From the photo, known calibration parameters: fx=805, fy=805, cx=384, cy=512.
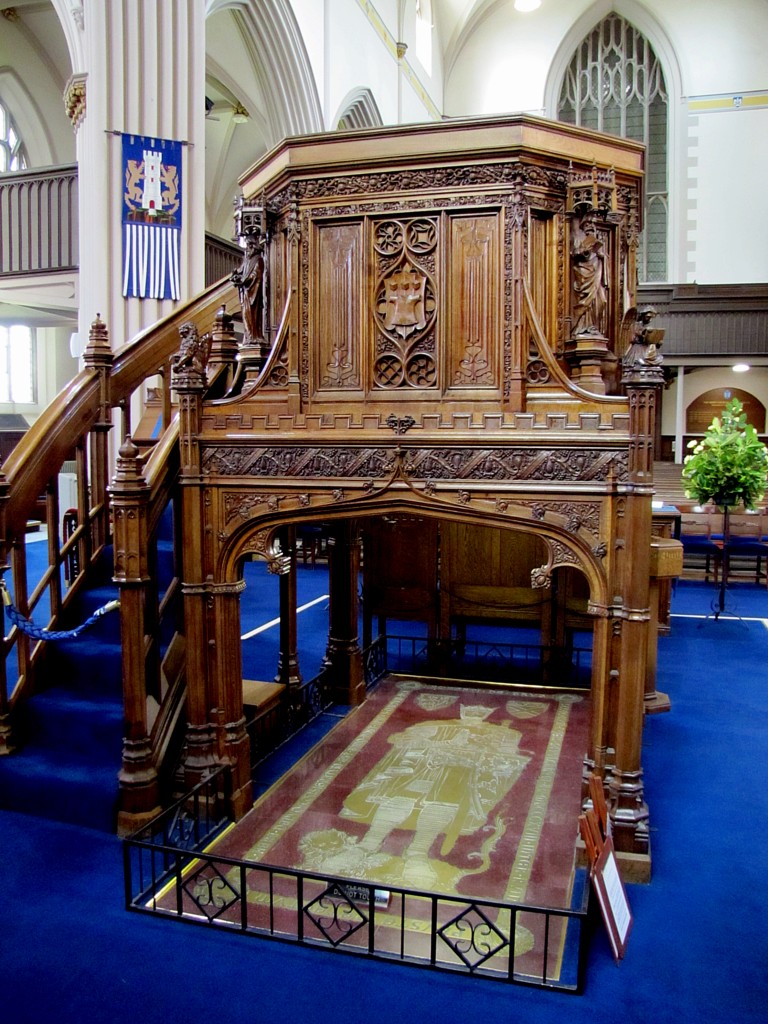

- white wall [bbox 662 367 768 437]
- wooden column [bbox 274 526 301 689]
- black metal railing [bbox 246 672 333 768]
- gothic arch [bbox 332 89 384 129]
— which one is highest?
gothic arch [bbox 332 89 384 129]

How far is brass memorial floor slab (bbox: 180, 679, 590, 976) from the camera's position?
3480 millimetres

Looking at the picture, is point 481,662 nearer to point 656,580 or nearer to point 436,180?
point 656,580

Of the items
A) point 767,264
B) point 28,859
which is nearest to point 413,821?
point 28,859

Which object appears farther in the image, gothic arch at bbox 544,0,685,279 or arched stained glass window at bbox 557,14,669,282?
arched stained glass window at bbox 557,14,669,282

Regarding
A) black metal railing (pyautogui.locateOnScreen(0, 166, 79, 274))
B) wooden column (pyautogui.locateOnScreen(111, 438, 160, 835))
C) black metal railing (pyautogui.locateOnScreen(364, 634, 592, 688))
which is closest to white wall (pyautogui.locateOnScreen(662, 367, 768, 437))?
black metal railing (pyautogui.locateOnScreen(364, 634, 592, 688))

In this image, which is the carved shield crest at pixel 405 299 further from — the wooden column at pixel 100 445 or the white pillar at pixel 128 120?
the white pillar at pixel 128 120

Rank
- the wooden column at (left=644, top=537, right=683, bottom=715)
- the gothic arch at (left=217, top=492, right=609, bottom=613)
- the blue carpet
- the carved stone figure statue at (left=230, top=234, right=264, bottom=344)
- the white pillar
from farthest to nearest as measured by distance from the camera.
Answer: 1. the white pillar
2. the wooden column at (left=644, top=537, right=683, bottom=715)
3. the carved stone figure statue at (left=230, top=234, right=264, bottom=344)
4. the gothic arch at (left=217, top=492, right=609, bottom=613)
5. the blue carpet

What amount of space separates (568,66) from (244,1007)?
73.6 feet

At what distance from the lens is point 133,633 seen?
3994mm

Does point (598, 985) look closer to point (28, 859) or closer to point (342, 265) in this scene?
point (28, 859)

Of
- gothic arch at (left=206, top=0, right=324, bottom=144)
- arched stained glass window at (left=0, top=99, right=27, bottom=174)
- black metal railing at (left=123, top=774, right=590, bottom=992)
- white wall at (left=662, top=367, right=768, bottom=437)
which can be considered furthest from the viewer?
white wall at (left=662, top=367, right=768, bottom=437)

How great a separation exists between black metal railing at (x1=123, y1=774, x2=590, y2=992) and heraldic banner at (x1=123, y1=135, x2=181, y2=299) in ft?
22.6

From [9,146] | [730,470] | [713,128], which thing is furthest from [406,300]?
[713,128]

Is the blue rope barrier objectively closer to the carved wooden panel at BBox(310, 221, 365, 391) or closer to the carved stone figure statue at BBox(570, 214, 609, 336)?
the carved wooden panel at BBox(310, 221, 365, 391)
